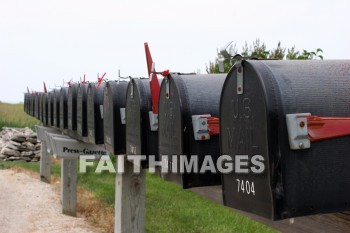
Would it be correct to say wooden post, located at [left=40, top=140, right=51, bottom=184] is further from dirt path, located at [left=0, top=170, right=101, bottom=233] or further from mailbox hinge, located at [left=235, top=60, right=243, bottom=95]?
mailbox hinge, located at [left=235, top=60, right=243, bottom=95]

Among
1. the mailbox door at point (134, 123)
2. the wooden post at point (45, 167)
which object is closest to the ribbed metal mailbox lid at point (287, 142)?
the mailbox door at point (134, 123)

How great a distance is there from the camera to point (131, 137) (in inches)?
98.5

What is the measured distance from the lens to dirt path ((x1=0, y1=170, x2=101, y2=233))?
19.9ft

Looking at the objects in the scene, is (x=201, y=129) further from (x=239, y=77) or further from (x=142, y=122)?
(x=142, y=122)

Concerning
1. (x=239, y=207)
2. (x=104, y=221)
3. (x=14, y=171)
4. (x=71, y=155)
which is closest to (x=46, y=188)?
(x=14, y=171)

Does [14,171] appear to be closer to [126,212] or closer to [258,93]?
[126,212]

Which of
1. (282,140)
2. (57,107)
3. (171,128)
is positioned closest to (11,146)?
(57,107)

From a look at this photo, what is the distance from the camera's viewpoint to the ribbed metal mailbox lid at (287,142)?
1234 millimetres

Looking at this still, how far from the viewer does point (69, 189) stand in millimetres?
6785

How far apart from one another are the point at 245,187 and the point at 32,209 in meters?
6.18

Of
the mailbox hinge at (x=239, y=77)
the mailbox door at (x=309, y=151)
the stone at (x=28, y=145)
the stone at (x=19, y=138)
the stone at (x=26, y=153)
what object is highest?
the mailbox hinge at (x=239, y=77)

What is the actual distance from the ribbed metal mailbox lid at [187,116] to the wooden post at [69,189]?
16.3ft

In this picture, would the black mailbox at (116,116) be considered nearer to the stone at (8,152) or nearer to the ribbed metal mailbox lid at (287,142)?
the ribbed metal mailbox lid at (287,142)

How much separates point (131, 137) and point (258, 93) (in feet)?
4.27
